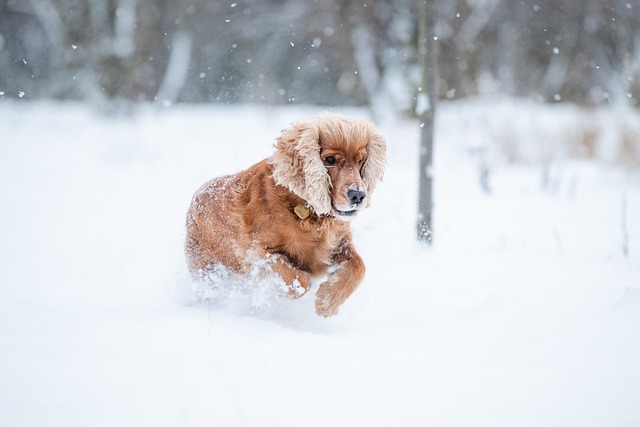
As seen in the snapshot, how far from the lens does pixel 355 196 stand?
9.50 feet

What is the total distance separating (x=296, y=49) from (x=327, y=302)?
16.7 metres

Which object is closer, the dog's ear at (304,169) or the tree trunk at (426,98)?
the dog's ear at (304,169)

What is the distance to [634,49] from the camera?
35.9 feet

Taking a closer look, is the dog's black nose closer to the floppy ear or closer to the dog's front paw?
the floppy ear

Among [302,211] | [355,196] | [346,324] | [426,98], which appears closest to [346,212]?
[355,196]

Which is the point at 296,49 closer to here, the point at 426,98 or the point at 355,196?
the point at 426,98

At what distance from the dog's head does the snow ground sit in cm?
67

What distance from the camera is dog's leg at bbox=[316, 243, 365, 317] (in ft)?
9.80

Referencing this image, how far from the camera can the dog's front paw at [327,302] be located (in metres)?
2.99

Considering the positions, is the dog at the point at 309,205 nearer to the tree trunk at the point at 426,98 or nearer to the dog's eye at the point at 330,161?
the dog's eye at the point at 330,161

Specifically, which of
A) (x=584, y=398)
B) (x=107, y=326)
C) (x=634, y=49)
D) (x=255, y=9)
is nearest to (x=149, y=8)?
(x=255, y=9)

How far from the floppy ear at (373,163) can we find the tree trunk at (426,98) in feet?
3.44

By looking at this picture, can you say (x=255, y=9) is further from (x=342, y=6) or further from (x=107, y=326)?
(x=107, y=326)

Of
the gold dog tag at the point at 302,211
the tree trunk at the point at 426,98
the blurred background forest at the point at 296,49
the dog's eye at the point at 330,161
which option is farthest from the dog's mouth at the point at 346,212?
the blurred background forest at the point at 296,49
